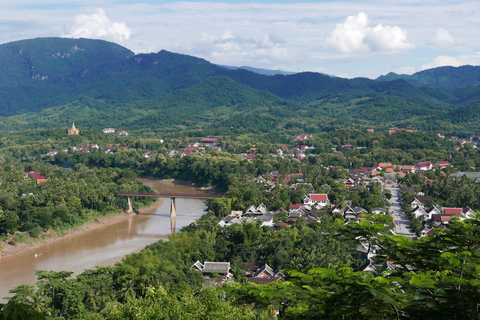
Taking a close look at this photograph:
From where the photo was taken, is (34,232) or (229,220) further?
(229,220)

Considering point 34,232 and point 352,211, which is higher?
point 352,211

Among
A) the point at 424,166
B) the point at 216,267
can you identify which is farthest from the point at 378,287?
the point at 424,166

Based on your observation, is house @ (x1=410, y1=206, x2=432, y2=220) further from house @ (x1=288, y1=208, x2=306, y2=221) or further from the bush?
the bush

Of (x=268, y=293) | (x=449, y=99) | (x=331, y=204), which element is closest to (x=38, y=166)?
(x=331, y=204)

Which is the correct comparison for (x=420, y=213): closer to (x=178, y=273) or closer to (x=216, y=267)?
(x=216, y=267)

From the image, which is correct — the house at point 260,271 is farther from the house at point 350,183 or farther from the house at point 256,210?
the house at point 350,183

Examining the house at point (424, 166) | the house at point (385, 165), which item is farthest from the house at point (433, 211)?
the house at point (385, 165)
